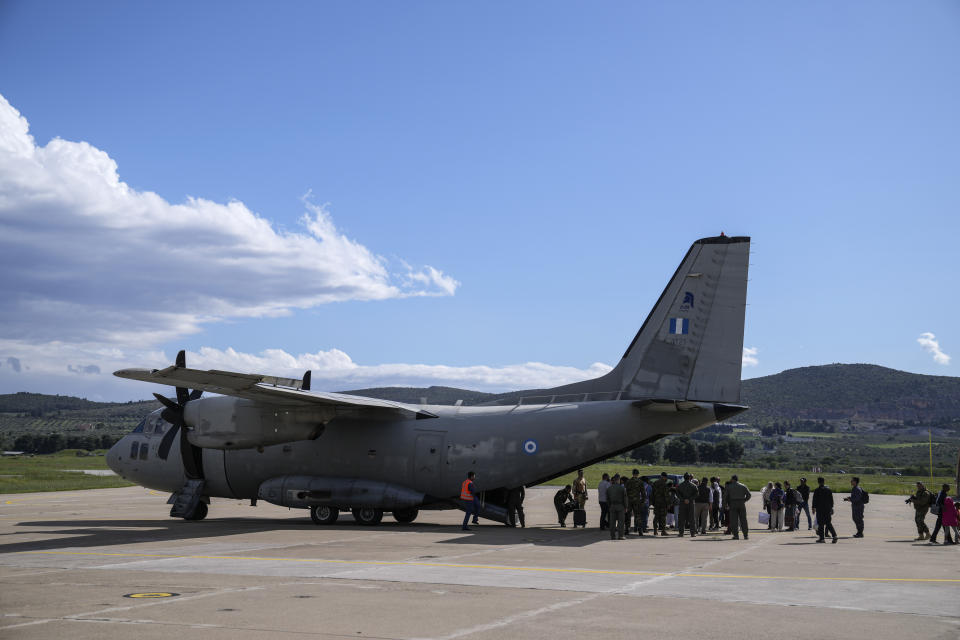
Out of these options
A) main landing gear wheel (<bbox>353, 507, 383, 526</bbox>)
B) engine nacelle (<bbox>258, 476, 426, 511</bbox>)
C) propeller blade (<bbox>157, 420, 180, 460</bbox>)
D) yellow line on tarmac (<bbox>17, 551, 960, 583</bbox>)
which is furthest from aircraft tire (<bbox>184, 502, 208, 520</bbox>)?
yellow line on tarmac (<bbox>17, 551, 960, 583</bbox>)

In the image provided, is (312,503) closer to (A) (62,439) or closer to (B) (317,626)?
(B) (317,626)

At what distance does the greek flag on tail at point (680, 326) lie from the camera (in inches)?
839

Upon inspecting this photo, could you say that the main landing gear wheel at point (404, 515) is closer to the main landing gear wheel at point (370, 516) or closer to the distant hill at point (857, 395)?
the main landing gear wheel at point (370, 516)

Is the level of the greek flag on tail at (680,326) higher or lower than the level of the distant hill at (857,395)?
lower

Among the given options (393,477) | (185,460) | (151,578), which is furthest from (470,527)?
(151,578)

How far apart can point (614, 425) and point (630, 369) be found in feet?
5.76

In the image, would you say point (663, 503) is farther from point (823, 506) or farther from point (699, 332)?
point (699, 332)

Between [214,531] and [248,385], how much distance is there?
13.9 feet

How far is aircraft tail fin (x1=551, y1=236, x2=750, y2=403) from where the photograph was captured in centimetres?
2080

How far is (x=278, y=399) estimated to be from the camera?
835 inches

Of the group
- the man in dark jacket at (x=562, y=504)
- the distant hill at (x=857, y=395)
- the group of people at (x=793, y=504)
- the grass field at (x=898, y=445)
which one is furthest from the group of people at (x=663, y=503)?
→ the distant hill at (x=857, y=395)

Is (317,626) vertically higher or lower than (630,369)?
lower

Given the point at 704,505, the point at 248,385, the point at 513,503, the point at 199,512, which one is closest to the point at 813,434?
the point at 704,505

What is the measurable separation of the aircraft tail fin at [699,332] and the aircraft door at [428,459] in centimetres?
532
